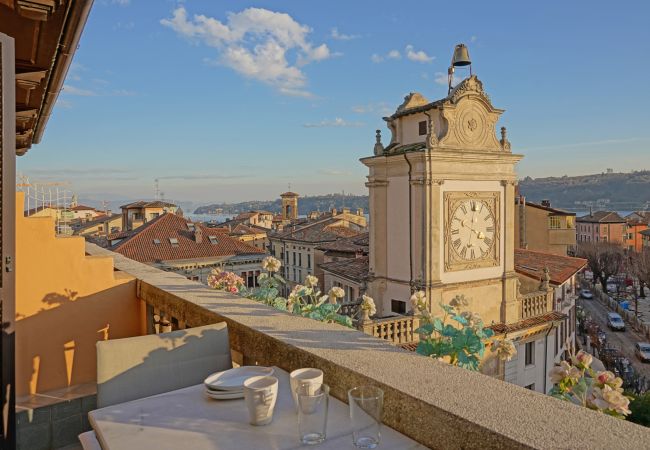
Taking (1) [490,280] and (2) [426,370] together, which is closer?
(2) [426,370]

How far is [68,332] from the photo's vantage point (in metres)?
4.67

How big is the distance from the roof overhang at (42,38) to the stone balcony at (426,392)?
6.22 feet

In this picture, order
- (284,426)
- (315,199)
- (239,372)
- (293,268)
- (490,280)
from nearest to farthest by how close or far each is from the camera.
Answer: (284,426), (239,372), (490,280), (293,268), (315,199)

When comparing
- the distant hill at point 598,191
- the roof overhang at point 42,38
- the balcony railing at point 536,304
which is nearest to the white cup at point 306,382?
the roof overhang at point 42,38

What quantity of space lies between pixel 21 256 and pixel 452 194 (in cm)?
1056

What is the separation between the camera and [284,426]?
1.91 m

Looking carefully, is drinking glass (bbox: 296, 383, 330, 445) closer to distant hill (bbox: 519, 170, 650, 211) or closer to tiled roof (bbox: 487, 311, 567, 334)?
tiled roof (bbox: 487, 311, 567, 334)

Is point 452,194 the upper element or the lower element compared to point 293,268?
upper

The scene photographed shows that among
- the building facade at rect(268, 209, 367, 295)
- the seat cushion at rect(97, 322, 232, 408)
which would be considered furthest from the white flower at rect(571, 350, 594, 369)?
the building facade at rect(268, 209, 367, 295)

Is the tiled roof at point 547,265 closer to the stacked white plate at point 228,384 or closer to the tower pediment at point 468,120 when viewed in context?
the tower pediment at point 468,120

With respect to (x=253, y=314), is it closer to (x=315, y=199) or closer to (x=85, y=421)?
(x=85, y=421)

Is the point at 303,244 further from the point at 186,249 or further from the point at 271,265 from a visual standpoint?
the point at 271,265

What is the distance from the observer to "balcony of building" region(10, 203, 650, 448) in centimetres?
161

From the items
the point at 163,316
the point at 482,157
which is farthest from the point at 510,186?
the point at 163,316
